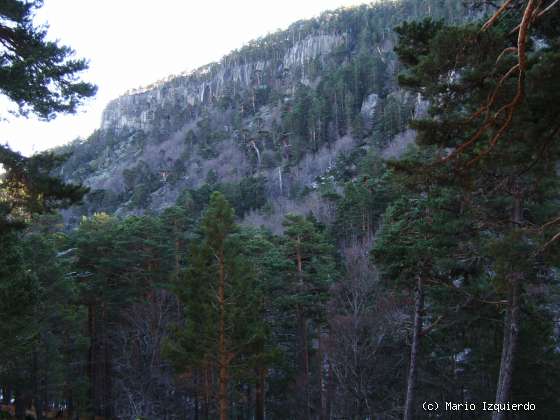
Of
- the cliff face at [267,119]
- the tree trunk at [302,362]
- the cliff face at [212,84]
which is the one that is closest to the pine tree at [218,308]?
the tree trunk at [302,362]

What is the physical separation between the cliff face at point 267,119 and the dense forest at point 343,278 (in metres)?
28.2

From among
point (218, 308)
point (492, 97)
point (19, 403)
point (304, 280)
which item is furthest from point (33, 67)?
point (19, 403)

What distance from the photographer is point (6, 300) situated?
8.33 metres

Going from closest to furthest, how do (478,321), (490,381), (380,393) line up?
Result: (478,321)
(490,381)
(380,393)

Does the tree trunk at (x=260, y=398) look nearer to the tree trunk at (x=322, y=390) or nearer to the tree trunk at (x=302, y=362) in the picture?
the tree trunk at (x=302, y=362)

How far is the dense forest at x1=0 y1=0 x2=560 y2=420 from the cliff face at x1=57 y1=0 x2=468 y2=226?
28.2 meters

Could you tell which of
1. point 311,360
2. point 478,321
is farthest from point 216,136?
point 478,321

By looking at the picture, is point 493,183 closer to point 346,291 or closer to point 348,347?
point 348,347

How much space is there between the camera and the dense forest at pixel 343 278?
5.23m

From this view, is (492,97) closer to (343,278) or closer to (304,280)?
(304,280)

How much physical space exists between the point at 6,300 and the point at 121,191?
7260 cm

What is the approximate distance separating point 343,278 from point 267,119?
71.5 metres

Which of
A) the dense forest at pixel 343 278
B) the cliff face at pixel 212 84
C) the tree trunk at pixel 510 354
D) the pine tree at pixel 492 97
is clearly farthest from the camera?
the cliff face at pixel 212 84

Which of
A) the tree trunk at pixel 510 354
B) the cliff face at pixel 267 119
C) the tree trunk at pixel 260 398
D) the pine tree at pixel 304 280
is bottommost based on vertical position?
the tree trunk at pixel 260 398
